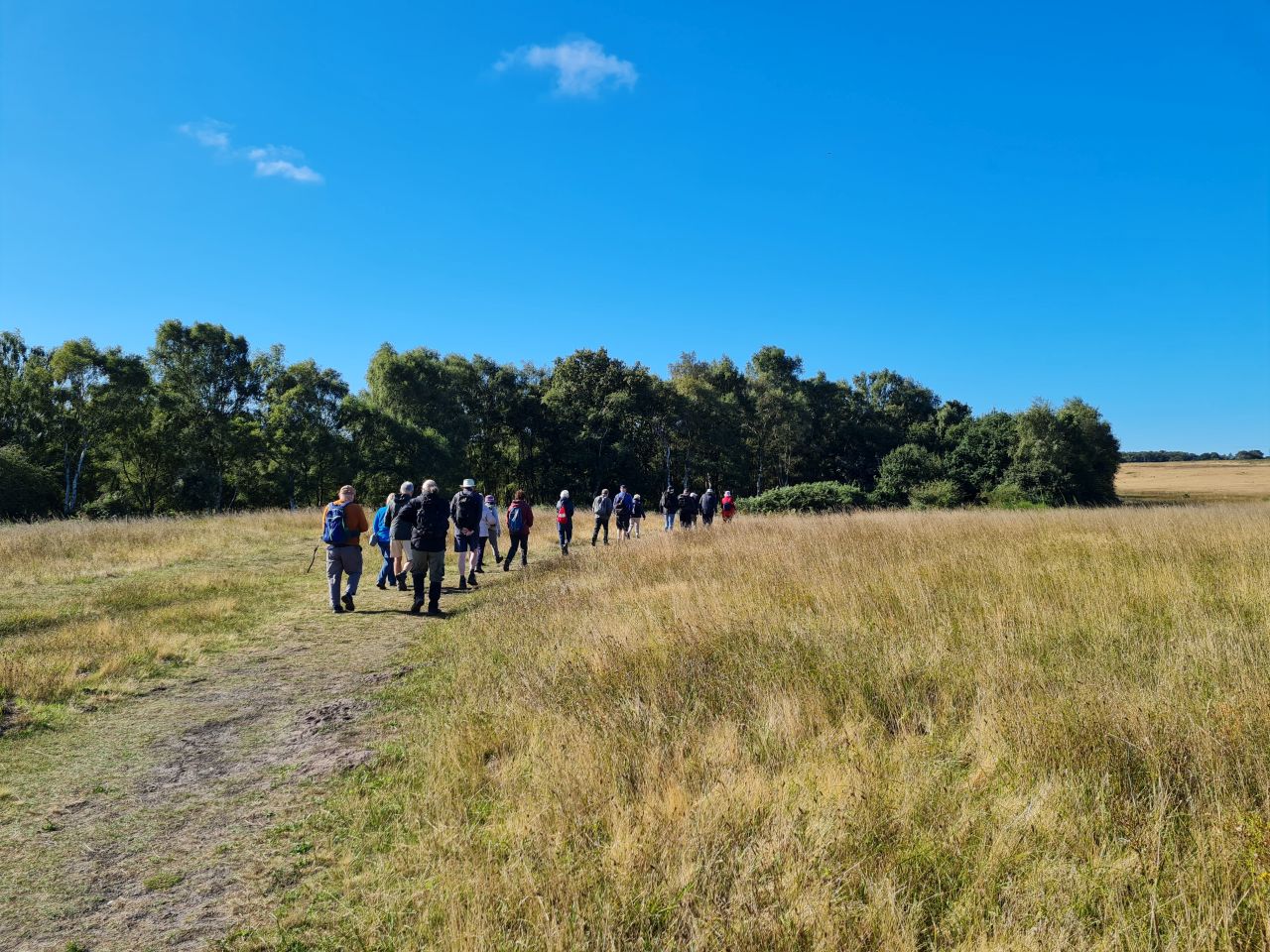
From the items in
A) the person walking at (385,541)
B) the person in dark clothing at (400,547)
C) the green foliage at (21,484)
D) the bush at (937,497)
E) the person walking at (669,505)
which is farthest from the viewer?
the bush at (937,497)

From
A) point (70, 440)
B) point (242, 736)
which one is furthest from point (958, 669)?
point (70, 440)

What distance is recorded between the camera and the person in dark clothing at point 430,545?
9625 mm

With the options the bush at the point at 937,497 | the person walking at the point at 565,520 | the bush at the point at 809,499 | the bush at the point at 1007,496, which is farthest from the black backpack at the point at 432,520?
the bush at the point at 1007,496

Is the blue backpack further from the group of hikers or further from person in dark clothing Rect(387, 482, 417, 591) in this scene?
person in dark clothing Rect(387, 482, 417, 591)

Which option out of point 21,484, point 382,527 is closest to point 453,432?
point 21,484

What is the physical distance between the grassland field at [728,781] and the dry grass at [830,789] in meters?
0.02

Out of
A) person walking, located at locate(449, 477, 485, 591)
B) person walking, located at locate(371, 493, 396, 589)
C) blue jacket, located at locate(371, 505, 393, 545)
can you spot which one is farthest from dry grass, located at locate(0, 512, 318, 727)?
person walking, located at locate(449, 477, 485, 591)

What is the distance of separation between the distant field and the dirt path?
67655 mm

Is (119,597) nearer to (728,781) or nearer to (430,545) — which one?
(430,545)

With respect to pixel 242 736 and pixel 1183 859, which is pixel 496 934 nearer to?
pixel 1183 859

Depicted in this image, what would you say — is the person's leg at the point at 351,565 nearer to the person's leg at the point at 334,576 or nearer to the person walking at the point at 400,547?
the person's leg at the point at 334,576

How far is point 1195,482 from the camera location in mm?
79375

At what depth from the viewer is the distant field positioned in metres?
60.6

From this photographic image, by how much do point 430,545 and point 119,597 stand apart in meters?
5.73
